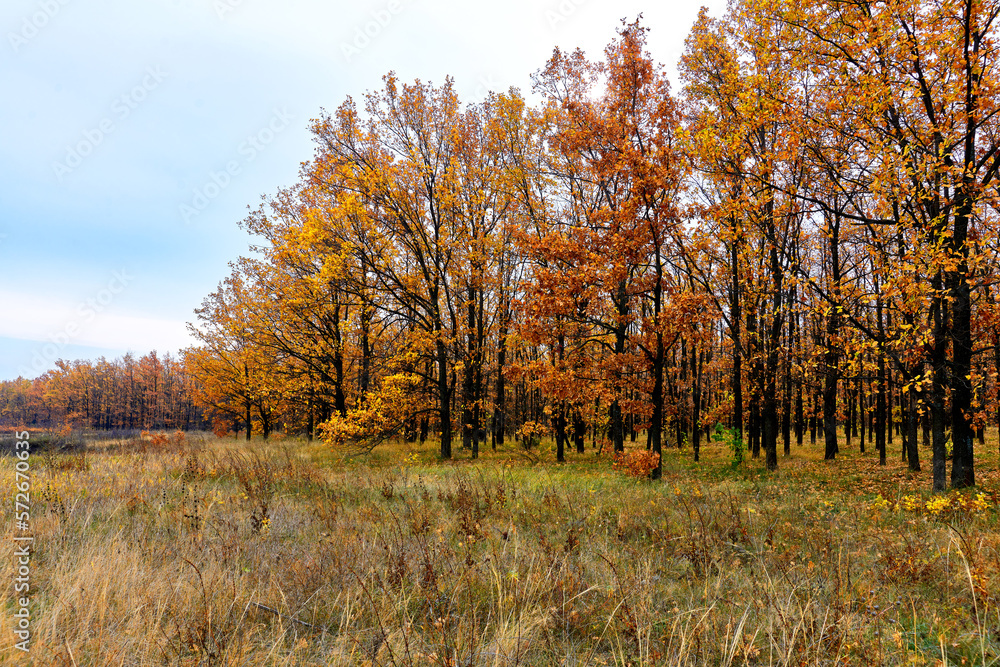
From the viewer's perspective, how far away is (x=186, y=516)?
18.3 ft

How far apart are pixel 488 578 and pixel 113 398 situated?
91.7 m

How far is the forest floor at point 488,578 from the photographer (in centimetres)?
300

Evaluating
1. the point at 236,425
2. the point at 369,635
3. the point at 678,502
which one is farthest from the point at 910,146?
the point at 236,425

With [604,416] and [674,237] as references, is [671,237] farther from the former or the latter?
[604,416]

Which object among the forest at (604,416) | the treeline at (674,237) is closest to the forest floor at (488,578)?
the forest at (604,416)

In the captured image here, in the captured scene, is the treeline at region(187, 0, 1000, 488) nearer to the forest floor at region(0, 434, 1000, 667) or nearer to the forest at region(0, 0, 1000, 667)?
the forest at region(0, 0, 1000, 667)

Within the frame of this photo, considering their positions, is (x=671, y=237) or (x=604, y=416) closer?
(x=671, y=237)

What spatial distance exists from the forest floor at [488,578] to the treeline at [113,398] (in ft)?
224

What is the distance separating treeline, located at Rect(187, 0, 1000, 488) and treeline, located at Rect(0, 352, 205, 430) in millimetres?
57227

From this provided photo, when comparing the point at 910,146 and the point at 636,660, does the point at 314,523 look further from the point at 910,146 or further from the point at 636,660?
the point at 910,146

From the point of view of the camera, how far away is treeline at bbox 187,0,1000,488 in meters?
8.62

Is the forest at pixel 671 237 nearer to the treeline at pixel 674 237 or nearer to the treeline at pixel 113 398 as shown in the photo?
the treeline at pixel 674 237

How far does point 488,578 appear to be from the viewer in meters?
4.29

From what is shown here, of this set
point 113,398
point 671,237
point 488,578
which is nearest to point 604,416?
point 671,237
